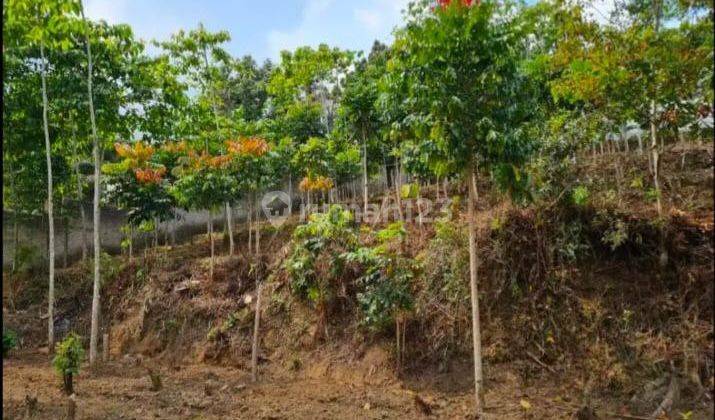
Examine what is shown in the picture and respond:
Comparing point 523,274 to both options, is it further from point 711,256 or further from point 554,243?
point 711,256

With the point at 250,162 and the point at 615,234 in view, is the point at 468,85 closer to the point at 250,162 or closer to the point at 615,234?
the point at 615,234

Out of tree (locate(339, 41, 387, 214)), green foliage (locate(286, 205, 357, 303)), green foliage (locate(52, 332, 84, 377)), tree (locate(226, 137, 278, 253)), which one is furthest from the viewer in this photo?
tree (locate(339, 41, 387, 214))

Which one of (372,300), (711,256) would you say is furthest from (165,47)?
(711,256)

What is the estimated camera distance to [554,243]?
22.8ft

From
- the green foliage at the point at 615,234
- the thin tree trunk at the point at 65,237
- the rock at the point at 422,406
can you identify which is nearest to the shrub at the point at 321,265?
the rock at the point at 422,406

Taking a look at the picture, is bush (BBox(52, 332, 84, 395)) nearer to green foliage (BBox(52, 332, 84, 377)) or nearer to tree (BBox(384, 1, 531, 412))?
green foliage (BBox(52, 332, 84, 377))

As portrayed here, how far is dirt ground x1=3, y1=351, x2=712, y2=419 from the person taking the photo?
5.80 m

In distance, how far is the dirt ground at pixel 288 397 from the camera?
580cm

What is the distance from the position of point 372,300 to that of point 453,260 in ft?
4.44

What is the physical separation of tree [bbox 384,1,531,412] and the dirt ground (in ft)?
2.68

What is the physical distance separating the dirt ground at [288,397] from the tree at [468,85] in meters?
0.82

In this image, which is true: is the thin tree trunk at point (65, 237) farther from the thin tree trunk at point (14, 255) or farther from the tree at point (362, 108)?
the tree at point (362, 108)

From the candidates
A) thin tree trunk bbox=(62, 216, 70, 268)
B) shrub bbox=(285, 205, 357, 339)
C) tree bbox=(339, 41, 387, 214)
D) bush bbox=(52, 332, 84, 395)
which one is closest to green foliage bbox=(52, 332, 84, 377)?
bush bbox=(52, 332, 84, 395)

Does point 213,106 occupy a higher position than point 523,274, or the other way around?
point 213,106
